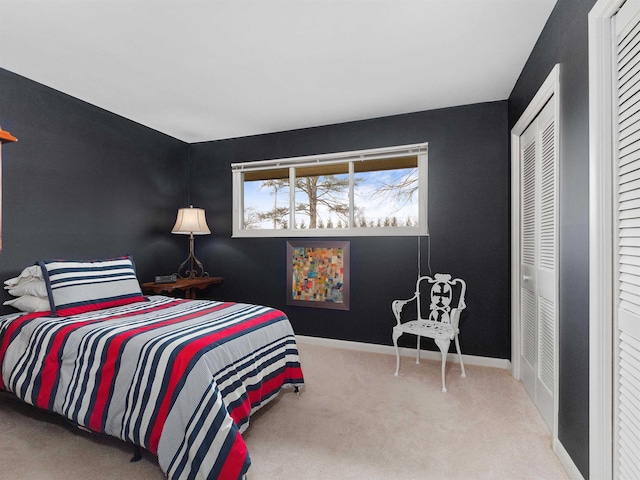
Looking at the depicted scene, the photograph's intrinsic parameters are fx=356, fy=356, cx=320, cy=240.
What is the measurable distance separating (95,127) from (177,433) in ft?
9.87

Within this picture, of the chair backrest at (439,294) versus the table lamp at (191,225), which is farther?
the table lamp at (191,225)

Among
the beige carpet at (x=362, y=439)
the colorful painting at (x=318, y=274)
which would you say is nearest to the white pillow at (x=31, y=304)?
the beige carpet at (x=362, y=439)

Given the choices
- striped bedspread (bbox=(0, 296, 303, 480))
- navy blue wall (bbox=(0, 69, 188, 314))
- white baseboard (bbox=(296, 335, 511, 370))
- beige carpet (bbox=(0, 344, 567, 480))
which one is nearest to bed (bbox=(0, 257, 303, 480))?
striped bedspread (bbox=(0, 296, 303, 480))

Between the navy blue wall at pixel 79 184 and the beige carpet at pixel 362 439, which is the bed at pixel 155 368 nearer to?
the beige carpet at pixel 362 439

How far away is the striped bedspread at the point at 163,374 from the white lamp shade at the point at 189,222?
61.7 inches

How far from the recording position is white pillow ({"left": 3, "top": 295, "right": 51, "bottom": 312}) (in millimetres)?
2545

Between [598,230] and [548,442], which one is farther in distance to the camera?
[548,442]

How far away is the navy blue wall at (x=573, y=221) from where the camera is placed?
5.27 feet

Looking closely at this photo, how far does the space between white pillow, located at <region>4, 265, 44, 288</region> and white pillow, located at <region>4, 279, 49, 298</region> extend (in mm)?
23

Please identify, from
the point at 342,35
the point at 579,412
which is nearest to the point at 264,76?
the point at 342,35

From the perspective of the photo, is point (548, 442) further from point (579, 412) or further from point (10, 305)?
point (10, 305)

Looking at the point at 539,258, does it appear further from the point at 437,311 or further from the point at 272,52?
the point at 272,52

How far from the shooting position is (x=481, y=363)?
133 inches

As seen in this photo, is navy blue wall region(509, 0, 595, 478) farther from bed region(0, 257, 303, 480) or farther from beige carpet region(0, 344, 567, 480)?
bed region(0, 257, 303, 480)
